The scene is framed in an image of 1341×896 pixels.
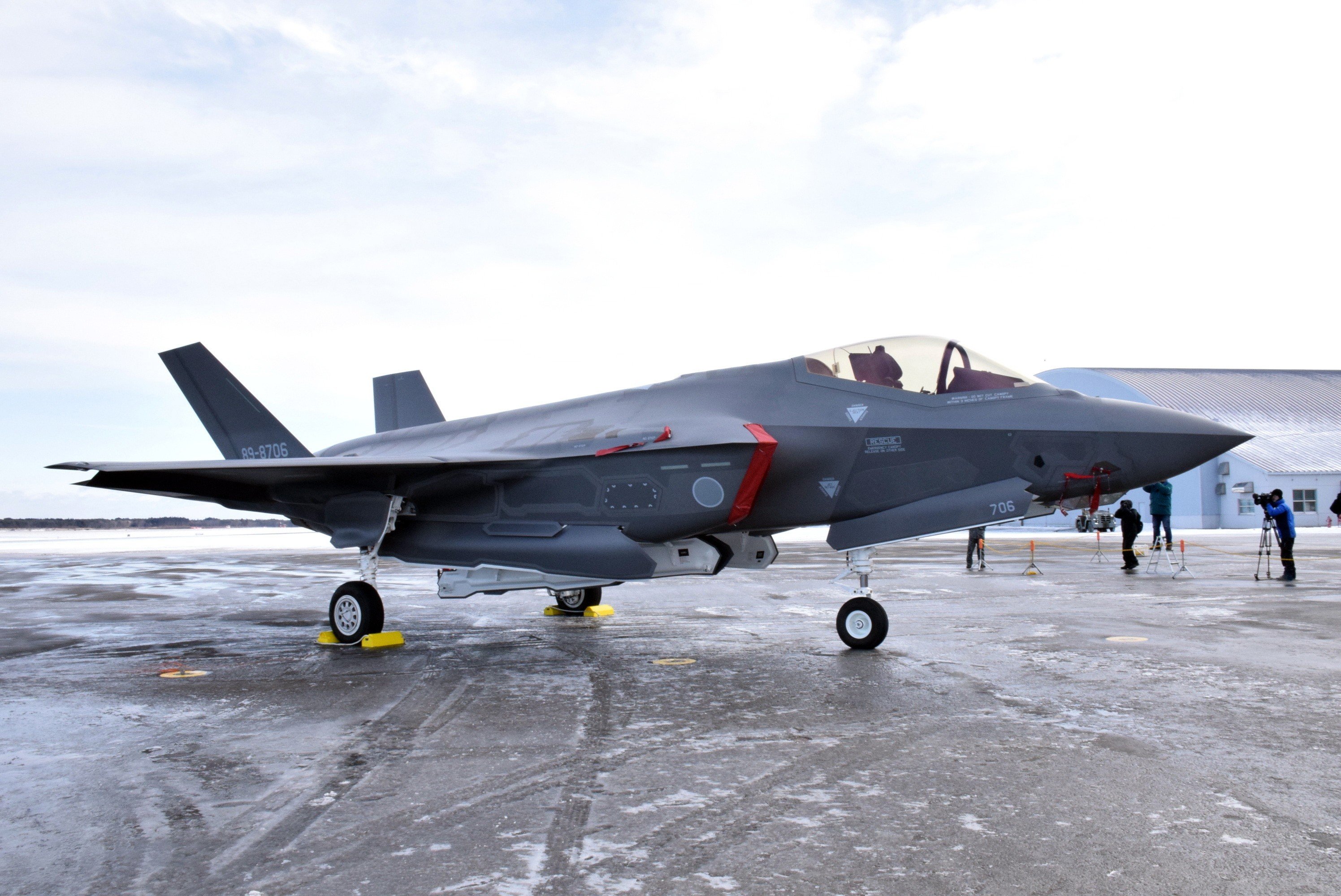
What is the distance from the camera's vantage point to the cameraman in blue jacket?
569 inches

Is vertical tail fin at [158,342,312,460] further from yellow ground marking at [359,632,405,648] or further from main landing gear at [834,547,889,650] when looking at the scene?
main landing gear at [834,547,889,650]

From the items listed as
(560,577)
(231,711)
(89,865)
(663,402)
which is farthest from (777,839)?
(663,402)

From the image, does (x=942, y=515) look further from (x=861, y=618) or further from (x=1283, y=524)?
(x=1283, y=524)

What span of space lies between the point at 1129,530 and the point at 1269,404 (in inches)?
A: 1767

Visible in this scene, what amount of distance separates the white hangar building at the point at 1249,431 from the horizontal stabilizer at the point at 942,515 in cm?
3074

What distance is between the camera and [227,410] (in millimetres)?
11422

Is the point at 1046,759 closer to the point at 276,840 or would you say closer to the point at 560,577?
the point at 276,840

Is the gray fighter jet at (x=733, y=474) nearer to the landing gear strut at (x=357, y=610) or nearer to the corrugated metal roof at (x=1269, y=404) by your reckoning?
the landing gear strut at (x=357, y=610)

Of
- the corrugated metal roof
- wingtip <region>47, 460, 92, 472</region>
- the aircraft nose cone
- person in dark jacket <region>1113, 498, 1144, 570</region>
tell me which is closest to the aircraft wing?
wingtip <region>47, 460, 92, 472</region>

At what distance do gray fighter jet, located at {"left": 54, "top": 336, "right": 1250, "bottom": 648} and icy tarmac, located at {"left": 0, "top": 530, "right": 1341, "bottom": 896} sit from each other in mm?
891

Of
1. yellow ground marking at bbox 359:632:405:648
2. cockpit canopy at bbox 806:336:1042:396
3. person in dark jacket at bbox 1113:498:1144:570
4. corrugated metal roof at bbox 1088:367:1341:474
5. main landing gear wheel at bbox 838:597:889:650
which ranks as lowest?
yellow ground marking at bbox 359:632:405:648

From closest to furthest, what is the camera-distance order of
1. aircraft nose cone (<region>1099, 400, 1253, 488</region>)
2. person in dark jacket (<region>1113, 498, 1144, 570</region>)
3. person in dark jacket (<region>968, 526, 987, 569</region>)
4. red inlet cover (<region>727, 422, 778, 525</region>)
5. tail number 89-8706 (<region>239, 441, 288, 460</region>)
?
aircraft nose cone (<region>1099, 400, 1253, 488</region>) < red inlet cover (<region>727, 422, 778, 525</region>) < tail number 89-8706 (<region>239, 441, 288, 460</region>) < person in dark jacket (<region>1113, 498, 1144, 570</region>) < person in dark jacket (<region>968, 526, 987, 569</region>)

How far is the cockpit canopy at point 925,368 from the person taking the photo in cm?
764

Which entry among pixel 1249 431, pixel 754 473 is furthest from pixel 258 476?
pixel 1249 431
